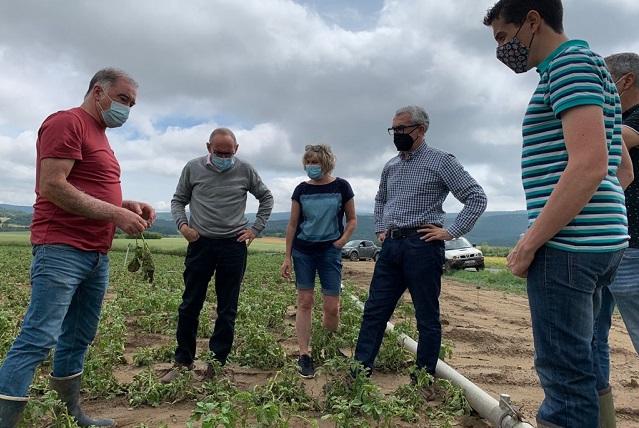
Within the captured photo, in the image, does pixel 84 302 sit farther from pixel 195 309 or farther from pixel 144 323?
pixel 144 323

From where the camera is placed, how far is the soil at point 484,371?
3.30m

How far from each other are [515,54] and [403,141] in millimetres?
1681

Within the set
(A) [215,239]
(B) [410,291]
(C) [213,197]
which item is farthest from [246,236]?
(B) [410,291]

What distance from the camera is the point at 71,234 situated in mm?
2781

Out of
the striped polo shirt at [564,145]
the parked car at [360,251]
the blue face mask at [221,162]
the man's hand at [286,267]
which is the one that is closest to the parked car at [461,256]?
the parked car at [360,251]

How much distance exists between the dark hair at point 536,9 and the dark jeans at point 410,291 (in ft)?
6.06

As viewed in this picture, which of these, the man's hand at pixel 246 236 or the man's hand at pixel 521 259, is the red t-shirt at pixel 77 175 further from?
the man's hand at pixel 521 259

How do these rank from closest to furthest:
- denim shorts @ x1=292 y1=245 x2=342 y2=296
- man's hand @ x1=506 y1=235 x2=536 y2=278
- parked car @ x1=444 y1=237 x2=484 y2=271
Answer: man's hand @ x1=506 y1=235 x2=536 y2=278, denim shorts @ x1=292 y1=245 x2=342 y2=296, parked car @ x1=444 y1=237 x2=484 y2=271

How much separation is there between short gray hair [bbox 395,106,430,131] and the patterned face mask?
5.15ft

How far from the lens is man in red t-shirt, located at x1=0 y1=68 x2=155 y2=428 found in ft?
8.42

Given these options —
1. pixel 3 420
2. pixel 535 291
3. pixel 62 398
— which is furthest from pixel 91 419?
pixel 535 291

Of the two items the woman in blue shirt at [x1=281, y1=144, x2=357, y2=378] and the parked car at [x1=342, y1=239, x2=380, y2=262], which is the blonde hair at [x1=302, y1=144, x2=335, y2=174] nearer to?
the woman in blue shirt at [x1=281, y1=144, x2=357, y2=378]

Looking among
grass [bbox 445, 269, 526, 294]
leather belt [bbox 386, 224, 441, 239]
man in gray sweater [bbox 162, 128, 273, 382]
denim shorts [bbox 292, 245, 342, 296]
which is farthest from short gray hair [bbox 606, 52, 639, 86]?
grass [bbox 445, 269, 526, 294]

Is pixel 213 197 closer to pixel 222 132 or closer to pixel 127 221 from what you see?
pixel 222 132
